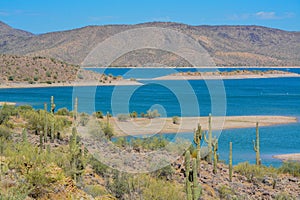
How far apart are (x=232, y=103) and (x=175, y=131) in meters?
35.9

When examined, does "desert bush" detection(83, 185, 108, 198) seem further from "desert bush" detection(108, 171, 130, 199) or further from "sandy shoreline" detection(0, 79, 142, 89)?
"sandy shoreline" detection(0, 79, 142, 89)

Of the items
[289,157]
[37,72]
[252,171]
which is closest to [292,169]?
[252,171]

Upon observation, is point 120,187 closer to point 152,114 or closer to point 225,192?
point 225,192

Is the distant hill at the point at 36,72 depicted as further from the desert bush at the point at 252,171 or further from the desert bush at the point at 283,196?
the desert bush at the point at 283,196

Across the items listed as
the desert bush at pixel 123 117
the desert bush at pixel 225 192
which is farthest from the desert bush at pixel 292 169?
the desert bush at pixel 123 117

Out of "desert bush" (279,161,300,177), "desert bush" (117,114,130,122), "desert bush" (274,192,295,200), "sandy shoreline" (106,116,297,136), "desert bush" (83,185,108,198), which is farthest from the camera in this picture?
"desert bush" (117,114,130,122)

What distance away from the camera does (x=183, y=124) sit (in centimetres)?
4934

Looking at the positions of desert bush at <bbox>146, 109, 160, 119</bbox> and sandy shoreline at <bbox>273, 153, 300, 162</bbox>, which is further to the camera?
desert bush at <bbox>146, 109, 160, 119</bbox>

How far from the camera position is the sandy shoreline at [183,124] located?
1790 inches

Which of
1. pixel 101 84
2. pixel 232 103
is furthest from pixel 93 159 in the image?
pixel 101 84

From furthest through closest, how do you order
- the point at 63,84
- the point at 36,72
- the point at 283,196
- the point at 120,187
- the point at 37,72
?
1. the point at 37,72
2. the point at 36,72
3. the point at 63,84
4. the point at 283,196
5. the point at 120,187

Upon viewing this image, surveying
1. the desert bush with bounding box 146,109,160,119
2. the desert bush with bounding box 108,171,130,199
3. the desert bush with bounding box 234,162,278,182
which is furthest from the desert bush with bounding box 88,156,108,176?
the desert bush with bounding box 146,109,160,119

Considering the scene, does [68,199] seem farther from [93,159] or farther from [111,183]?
[93,159]

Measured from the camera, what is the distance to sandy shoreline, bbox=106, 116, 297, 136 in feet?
149
